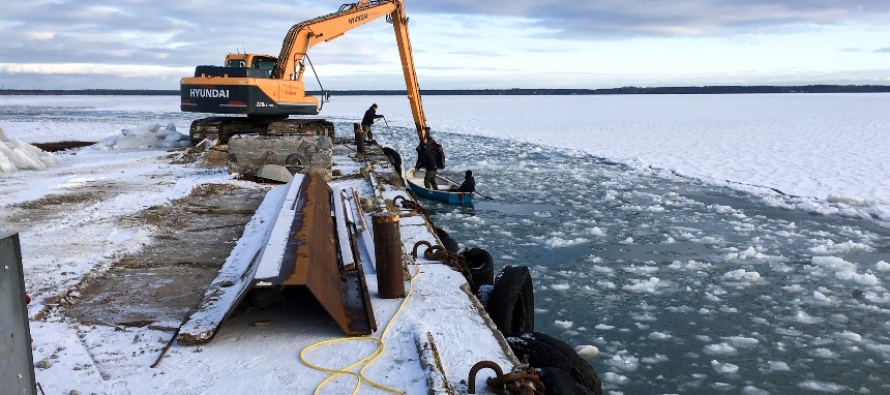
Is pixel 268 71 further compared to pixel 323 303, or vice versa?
pixel 268 71

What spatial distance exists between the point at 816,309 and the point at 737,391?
2183 millimetres

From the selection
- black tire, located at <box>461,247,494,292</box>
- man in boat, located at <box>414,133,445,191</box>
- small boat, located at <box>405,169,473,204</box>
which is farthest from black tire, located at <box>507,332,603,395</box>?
man in boat, located at <box>414,133,445,191</box>

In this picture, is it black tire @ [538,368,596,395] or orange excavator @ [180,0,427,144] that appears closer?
black tire @ [538,368,596,395]

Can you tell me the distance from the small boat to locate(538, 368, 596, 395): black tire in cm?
855

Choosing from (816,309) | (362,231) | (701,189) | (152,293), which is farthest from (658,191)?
(152,293)

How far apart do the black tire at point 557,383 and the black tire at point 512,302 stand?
146 centimetres

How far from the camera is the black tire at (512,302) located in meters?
5.23

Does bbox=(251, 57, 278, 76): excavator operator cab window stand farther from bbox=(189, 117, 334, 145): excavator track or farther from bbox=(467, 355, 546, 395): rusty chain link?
bbox=(467, 355, 546, 395): rusty chain link

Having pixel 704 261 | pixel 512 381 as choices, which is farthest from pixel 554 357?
pixel 704 261

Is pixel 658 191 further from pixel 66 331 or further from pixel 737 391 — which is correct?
pixel 66 331

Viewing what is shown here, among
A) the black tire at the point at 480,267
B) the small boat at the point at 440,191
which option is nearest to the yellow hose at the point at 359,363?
the black tire at the point at 480,267

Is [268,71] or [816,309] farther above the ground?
[268,71]

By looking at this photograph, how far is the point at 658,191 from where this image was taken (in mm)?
13547

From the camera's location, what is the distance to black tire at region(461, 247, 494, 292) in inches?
260
